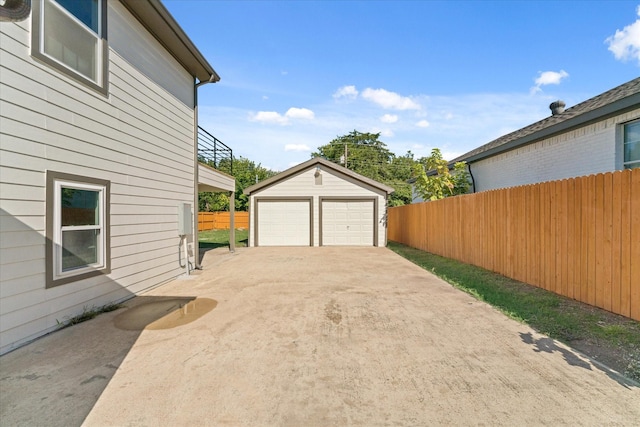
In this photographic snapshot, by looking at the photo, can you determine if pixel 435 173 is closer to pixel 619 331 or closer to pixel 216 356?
pixel 619 331

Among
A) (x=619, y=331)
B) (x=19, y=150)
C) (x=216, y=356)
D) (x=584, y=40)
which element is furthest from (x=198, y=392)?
(x=584, y=40)

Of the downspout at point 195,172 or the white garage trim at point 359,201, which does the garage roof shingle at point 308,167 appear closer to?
the white garage trim at point 359,201

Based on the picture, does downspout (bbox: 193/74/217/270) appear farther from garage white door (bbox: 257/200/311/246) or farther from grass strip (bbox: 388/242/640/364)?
grass strip (bbox: 388/242/640/364)

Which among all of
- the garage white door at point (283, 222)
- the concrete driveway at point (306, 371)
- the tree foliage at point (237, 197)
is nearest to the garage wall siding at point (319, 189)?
the garage white door at point (283, 222)

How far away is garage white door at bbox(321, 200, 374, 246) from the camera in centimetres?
1342

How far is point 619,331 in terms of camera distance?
3.32m

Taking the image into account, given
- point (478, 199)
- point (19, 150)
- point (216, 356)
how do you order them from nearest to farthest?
point (216, 356), point (19, 150), point (478, 199)

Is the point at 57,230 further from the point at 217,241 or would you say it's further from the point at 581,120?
the point at 217,241

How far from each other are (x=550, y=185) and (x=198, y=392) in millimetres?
6177

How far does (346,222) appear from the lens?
13.5 m

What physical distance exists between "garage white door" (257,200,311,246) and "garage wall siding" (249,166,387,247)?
339 millimetres

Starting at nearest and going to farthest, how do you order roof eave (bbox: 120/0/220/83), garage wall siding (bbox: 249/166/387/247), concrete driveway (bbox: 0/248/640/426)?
concrete driveway (bbox: 0/248/640/426), roof eave (bbox: 120/0/220/83), garage wall siding (bbox: 249/166/387/247)

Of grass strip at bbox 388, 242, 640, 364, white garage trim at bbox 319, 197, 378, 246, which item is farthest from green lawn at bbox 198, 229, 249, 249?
grass strip at bbox 388, 242, 640, 364

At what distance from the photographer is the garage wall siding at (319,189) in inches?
530
